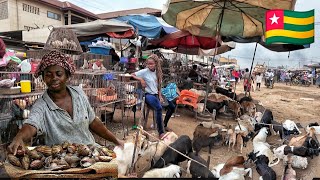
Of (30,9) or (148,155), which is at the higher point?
(30,9)

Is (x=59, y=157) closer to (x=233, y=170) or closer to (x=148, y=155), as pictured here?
(x=148, y=155)

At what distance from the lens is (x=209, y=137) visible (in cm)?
514

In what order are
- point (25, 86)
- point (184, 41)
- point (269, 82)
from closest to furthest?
1. point (25, 86)
2. point (184, 41)
3. point (269, 82)

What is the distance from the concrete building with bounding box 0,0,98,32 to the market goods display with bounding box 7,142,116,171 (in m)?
19.8

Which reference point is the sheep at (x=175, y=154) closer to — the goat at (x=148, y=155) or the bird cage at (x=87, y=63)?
the goat at (x=148, y=155)

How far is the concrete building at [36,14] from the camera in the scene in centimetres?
1953

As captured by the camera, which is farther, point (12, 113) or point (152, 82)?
point (152, 82)

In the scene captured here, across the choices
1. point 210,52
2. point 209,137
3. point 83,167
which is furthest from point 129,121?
point 210,52

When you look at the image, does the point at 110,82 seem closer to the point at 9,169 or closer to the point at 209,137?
the point at 209,137

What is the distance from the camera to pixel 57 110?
1.80m

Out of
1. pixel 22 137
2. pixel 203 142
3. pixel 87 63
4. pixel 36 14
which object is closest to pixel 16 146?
pixel 22 137

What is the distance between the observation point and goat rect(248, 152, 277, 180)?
12.3 ft

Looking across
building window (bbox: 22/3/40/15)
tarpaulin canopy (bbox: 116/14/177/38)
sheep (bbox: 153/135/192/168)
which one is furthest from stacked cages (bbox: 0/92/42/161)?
building window (bbox: 22/3/40/15)

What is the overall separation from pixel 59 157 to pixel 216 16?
5.94 meters
